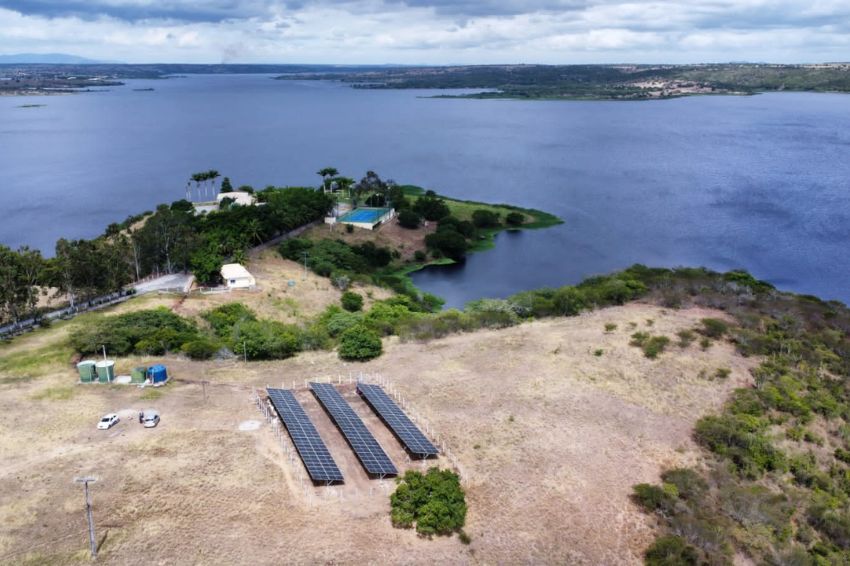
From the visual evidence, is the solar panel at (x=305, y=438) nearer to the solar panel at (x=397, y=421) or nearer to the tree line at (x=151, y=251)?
the solar panel at (x=397, y=421)

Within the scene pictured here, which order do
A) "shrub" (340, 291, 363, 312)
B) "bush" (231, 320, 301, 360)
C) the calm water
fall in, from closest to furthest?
"bush" (231, 320, 301, 360) → "shrub" (340, 291, 363, 312) → the calm water

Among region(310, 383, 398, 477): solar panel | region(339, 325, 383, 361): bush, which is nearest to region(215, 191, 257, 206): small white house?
region(339, 325, 383, 361): bush

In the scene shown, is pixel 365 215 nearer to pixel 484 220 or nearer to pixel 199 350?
pixel 484 220

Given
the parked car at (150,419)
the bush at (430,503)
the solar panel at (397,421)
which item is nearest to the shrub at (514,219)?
the solar panel at (397,421)

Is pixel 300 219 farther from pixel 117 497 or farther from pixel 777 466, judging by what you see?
pixel 777 466

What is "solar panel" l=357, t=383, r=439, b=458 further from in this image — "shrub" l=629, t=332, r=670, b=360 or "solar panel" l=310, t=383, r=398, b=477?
"shrub" l=629, t=332, r=670, b=360

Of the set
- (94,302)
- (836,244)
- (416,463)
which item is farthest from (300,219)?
(836,244)
